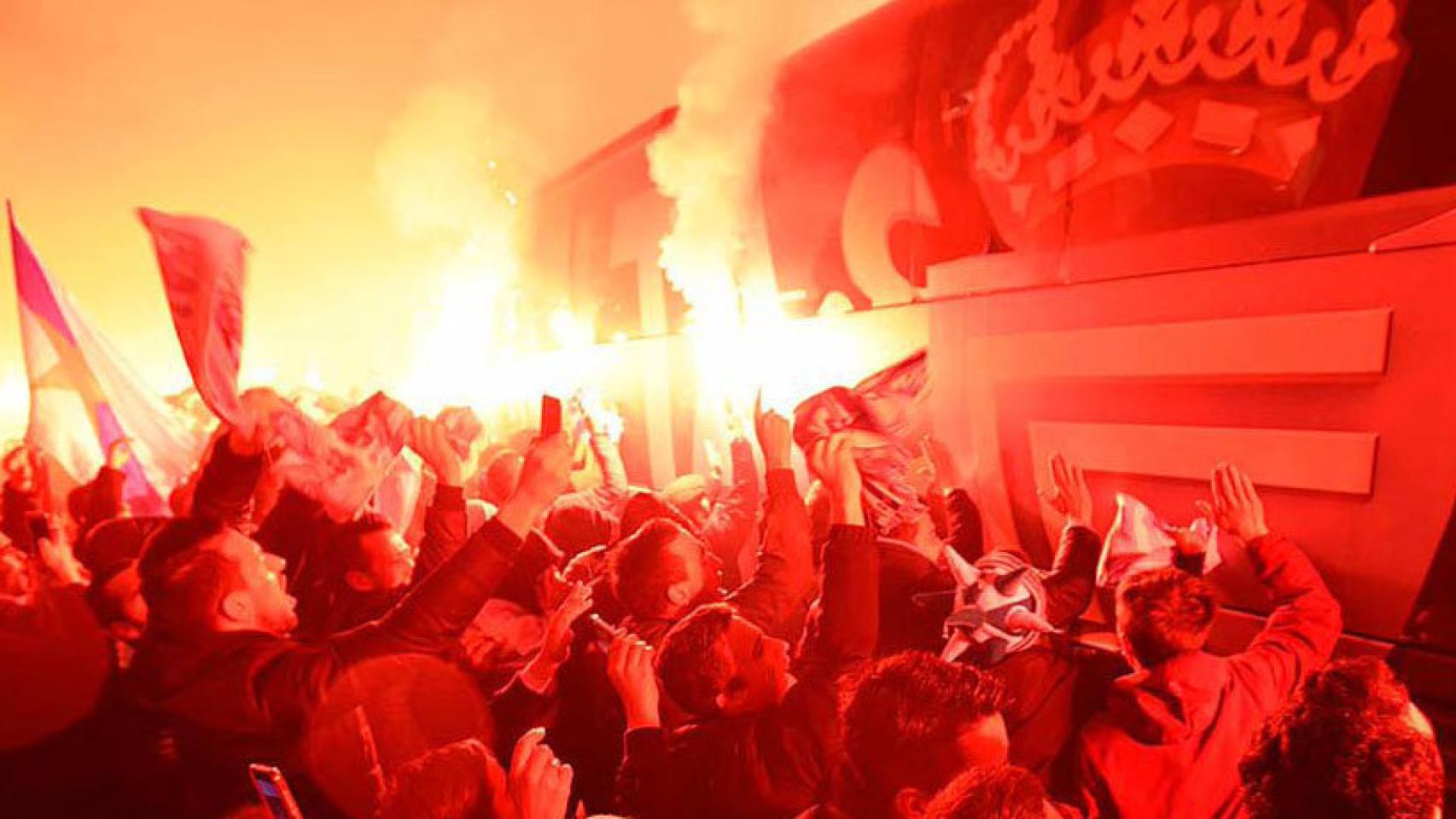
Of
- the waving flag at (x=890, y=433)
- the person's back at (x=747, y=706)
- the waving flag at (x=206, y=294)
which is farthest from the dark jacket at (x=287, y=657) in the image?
the waving flag at (x=890, y=433)

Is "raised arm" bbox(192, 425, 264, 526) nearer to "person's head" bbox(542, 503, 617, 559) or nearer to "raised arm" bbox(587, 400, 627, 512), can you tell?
"person's head" bbox(542, 503, 617, 559)

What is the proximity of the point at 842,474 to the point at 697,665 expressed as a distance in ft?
2.27

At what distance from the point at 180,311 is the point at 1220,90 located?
313cm

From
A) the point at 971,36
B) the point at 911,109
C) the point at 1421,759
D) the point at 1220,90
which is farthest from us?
the point at 911,109

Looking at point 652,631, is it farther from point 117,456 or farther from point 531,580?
point 117,456

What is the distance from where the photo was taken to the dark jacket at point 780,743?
245cm

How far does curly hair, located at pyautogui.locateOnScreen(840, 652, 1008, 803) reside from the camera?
210cm

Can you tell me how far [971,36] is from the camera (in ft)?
8.23

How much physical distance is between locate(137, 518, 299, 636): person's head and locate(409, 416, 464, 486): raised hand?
67 centimetres

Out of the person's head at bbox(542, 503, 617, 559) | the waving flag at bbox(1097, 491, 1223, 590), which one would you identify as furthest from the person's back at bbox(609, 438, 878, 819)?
the person's head at bbox(542, 503, 617, 559)

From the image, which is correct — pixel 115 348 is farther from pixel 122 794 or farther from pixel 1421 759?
pixel 1421 759

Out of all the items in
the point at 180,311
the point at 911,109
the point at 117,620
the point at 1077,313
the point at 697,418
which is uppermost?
the point at 911,109

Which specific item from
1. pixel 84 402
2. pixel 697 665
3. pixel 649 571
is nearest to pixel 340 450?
pixel 649 571

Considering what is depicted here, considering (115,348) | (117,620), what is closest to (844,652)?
(117,620)
